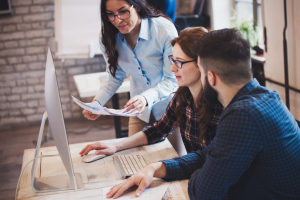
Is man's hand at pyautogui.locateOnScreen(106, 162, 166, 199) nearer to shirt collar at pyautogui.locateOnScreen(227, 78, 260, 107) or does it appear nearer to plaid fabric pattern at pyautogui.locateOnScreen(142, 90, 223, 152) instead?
plaid fabric pattern at pyautogui.locateOnScreen(142, 90, 223, 152)

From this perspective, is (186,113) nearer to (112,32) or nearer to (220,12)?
(112,32)

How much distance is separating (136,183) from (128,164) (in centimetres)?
19

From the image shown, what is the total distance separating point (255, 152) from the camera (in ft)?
2.49

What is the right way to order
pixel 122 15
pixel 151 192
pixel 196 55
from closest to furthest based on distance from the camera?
1. pixel 151 192
2. pixel 196 55
3. pixel 122 15

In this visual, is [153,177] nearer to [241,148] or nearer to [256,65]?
[241,148]

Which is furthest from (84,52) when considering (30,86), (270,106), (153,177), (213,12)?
(270,106)

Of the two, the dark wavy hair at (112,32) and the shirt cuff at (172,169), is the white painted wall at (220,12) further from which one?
the shirt cuff at (172,169)

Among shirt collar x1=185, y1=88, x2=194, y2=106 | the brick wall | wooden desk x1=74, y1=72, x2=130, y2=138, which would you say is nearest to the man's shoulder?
shirt collar x1=185, y1=88, x2=194, y2=106

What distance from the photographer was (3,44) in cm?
371

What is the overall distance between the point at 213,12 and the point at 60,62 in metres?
2.06

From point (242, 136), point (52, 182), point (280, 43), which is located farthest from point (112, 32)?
point (280, 43)

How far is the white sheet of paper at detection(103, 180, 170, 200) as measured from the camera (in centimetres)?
96

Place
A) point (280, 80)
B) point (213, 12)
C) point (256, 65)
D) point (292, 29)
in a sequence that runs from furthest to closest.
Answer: point (213, 12) < point (256, 65) < point (280, 80) < point (292, 29)

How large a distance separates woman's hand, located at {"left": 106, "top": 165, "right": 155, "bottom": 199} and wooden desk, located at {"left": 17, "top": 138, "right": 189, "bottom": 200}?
0.19 ft
